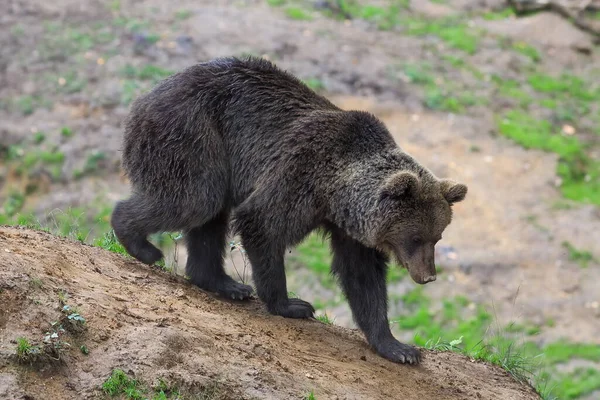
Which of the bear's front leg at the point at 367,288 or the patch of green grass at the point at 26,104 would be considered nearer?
the bear's front leg at the point at 367,288

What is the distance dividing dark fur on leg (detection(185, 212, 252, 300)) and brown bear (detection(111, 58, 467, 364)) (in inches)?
0.5

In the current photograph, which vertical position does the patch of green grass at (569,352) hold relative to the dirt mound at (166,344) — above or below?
below

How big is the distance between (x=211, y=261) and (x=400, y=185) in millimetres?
1947

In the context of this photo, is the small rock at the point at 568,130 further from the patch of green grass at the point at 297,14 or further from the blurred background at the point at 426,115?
the patch of green grass at the point at 297,14

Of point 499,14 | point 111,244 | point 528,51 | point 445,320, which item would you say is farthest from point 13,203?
point 499,14

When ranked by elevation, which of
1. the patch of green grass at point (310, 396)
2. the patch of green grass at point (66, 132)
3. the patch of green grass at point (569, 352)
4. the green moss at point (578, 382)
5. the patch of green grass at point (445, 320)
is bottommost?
the green moss at point (578, 382)

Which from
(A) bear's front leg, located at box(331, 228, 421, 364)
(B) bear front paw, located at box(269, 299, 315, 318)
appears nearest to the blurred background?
(B) bear front paw, located at box(269, 299, 315, 318)

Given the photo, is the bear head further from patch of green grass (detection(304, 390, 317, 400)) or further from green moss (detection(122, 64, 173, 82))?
green moss (detection(122, 64, 173, 82))

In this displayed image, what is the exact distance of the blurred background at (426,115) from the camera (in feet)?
42.9

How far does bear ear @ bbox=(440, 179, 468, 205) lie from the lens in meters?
6.96

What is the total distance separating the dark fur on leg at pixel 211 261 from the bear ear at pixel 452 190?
6.51 ft

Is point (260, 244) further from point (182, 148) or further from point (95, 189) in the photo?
point (95, 189)

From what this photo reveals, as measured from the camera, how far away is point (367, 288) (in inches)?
283

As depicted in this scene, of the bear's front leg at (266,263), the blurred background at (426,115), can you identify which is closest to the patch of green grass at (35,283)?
the bear's front leg at (266,263)
